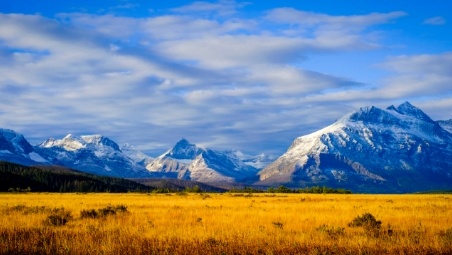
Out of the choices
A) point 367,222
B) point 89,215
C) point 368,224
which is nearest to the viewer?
point 368,224

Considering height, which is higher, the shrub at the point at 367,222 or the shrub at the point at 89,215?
the shrub at the point at 367,222

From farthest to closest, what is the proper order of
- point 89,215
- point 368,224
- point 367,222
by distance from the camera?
point 89,215 < point 367,222 < point 368,224

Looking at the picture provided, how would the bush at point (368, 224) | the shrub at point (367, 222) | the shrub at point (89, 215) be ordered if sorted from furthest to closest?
the shrub at point (89, 215) < the shrub at point (367, 222) < the bush at point (368, 224)

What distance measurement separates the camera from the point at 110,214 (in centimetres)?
2981

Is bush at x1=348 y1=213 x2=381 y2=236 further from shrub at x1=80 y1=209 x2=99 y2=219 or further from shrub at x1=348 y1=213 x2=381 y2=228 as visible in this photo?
shrub at x1=80 y1=209 x2=99 y2=219

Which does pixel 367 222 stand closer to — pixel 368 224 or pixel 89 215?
pixel 368 224

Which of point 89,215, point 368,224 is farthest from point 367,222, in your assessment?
point 89,215

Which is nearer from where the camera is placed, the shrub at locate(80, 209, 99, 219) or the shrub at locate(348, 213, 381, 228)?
the shrub at locate(348, 213, 381, 228)

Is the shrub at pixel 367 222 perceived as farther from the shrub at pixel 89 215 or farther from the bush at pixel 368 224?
the shrub at pixel 89 215

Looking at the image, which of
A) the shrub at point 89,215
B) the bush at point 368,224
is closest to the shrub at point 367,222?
the bush at point 368,224

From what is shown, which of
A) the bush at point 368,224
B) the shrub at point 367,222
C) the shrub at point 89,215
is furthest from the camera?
the shrub at point 89,215

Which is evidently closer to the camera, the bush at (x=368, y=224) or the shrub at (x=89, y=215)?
the bush at (x=368, y=224)

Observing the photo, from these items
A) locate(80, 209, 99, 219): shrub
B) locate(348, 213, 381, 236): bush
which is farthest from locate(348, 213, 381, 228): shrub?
locate(80, 209, 99, 219): shrub

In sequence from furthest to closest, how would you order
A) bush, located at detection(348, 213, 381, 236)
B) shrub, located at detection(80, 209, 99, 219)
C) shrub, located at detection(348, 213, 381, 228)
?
1. shrub, located at detection(80, 209, 99, 219)
2. shrub, located at detection(348, 213, 381, 228)
3. bush, located at detection(348, 213, 381, 236)
